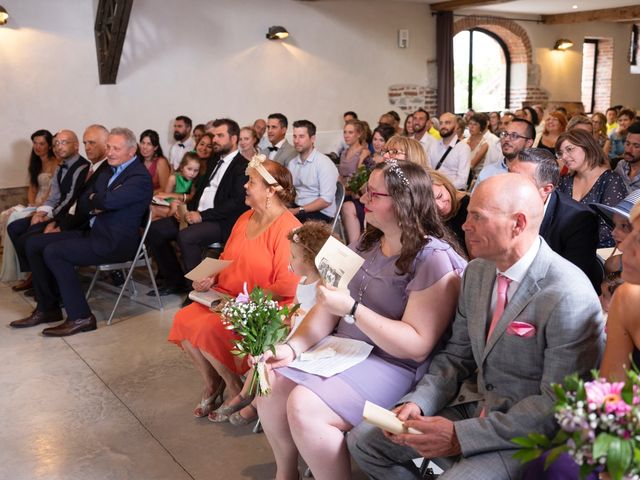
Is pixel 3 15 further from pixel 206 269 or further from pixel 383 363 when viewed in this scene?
pixel 383 363

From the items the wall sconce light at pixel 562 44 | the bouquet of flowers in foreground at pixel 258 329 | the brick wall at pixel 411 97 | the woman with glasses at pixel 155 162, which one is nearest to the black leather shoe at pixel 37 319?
the woman with glasses at pixel 155 162

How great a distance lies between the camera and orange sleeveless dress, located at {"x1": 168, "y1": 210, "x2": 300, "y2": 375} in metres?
3.09

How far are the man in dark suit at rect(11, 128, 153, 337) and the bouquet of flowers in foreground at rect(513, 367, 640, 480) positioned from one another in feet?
12.4

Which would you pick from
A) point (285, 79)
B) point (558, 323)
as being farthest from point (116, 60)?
point (558, 323)

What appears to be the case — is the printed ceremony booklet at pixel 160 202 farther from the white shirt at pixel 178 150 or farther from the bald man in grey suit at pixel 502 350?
the bald man in grey suit at pixel 502 350

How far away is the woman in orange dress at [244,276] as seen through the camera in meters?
3.10

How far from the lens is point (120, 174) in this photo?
4.64 meters

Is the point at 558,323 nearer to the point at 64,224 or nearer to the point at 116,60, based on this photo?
the point at 64,224

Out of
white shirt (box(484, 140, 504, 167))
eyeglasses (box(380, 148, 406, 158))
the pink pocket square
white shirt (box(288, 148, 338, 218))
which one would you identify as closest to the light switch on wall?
white shirt (box(484, 140, 504, 167))

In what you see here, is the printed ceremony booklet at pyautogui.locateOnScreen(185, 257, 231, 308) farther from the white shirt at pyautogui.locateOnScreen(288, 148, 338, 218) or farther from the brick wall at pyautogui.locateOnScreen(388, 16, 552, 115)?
the brick wall at pyautogui.locateOnScreen(388, 16, 552, 115)

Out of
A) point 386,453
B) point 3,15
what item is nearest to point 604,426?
point 386,453

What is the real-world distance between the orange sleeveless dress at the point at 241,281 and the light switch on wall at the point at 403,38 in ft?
27.3

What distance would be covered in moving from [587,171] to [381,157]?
49.5 inches

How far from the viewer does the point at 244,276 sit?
3.27 m
